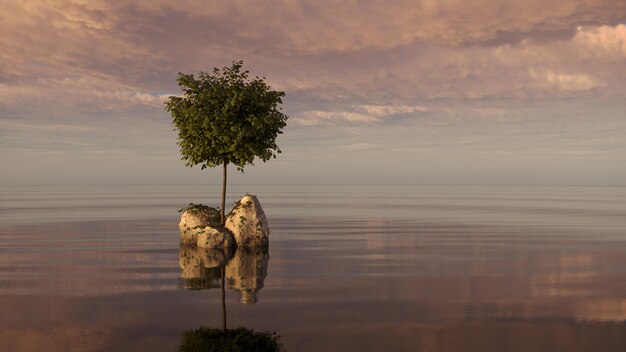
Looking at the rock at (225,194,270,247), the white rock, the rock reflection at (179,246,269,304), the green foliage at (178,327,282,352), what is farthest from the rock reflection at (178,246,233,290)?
the green foliage at (178,327,282,352)

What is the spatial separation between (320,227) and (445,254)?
61.4 ft

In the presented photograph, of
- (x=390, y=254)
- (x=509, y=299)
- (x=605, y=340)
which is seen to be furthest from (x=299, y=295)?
(x=390, y=254)

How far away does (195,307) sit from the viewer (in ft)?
51.7

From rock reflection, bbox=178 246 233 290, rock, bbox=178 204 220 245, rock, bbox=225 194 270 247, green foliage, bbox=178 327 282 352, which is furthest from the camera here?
rock, bbox=178 204 220 245

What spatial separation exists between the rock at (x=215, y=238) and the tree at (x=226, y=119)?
5.76 ft

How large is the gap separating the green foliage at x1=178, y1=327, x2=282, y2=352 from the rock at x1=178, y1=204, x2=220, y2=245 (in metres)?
19.1

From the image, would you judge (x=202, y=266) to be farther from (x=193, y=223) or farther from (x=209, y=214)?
(x=209, y=214)

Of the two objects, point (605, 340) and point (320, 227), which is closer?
point (605, 340)

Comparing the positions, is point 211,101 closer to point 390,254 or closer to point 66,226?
point 390,254

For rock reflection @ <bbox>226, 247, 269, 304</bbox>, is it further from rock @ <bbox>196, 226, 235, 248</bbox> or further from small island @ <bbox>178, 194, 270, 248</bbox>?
rock @ <bbox>196, 226, 235, 248</bbox>

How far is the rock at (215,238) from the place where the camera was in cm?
3064

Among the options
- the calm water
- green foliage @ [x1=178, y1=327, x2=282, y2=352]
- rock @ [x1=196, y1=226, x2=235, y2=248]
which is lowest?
green foliage @ [x1=178, y1=327, x2=282, y2=352]

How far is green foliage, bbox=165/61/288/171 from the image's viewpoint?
1246 inches

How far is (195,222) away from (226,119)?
272 inches
